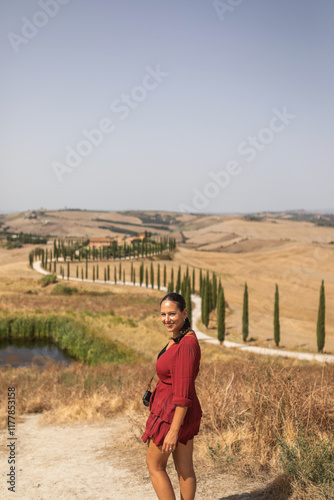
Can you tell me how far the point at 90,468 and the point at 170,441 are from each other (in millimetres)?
3382

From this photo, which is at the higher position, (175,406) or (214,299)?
(175,406)

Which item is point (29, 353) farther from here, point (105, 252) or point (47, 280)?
point (105, 252)

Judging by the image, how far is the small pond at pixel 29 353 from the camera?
27.1 meters

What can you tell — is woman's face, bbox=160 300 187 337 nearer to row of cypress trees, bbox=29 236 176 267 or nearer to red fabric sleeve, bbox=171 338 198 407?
red fabric sleeve, bbox=171 338 198 407

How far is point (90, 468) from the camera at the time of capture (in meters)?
6.92

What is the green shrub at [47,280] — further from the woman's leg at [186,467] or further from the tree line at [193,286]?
the woman's leg at [186,467]

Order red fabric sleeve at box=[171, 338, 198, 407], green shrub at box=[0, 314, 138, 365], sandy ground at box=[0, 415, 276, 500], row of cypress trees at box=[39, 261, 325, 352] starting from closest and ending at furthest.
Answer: red fabric sleeve at box=[171, 338, 198, 407] → sandy ground at box=[0, 415, 276, 500] → green shrub at box=[0, 314, 138, 365] → row of cypress trees at box=[39, 261, 325, 352]

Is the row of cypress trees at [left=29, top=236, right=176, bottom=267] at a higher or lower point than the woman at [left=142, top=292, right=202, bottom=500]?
lower

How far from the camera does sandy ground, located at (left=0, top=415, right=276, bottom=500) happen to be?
19.2 feet

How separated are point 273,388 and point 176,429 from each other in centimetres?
330

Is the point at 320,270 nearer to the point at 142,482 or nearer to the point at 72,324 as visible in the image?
the point at 72,324

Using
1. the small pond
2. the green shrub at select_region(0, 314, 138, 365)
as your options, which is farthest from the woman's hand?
the small pond

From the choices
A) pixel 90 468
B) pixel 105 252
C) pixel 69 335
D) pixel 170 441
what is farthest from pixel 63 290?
pixel 170 441

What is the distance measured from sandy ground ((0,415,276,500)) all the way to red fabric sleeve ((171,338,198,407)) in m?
2.26
